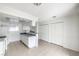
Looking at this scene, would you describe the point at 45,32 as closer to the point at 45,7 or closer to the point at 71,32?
the point at 71,32

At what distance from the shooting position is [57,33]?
4559 millimetres

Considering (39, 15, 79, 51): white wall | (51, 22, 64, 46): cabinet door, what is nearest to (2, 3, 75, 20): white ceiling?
(39, 15, 79, 51): white wall

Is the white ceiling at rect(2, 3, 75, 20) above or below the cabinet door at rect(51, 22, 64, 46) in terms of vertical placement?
above

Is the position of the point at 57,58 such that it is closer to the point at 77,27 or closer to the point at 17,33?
the point at 77,27

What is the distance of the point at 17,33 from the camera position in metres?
5.89

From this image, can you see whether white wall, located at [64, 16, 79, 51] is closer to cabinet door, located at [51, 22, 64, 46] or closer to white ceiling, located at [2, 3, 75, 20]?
cabinet door, located at [51, 22, 64, 46]

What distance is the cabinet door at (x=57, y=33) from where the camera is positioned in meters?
4.21

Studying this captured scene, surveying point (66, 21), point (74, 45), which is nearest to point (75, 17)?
point (66, 21)

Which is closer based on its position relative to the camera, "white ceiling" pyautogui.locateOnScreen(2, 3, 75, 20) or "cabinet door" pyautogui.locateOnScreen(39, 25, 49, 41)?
"white ceiling" pyautogui.locateOnScreen(2, 3, 75, 20)

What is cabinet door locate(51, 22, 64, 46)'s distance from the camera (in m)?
4.21

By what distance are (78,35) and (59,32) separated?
142 cm

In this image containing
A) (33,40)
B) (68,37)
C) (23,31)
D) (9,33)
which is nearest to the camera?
(68,37)

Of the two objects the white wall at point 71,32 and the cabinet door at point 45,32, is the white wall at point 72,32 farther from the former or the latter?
the cabinet door at point 45,32

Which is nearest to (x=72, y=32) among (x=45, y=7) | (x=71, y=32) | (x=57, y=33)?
(x=71, y=32)
